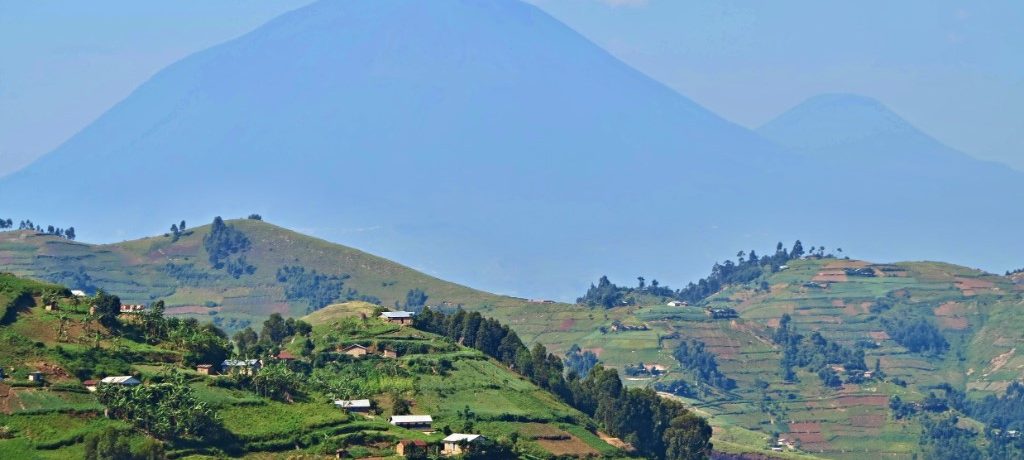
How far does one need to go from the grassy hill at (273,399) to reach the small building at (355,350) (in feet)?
4.45

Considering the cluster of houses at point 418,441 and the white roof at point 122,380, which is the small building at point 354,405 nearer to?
the cluster of houses at point 418,441

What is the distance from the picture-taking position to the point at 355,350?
151500 mm

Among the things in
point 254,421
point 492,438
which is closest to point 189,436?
point 254,421

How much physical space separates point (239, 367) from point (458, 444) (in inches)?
651

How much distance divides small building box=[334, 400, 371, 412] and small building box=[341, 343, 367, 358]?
61.0 ft

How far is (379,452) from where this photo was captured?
11862cm

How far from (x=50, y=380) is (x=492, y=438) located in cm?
2874

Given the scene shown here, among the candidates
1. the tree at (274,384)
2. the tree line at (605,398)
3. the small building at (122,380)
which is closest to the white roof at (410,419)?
the tree at (274,384)

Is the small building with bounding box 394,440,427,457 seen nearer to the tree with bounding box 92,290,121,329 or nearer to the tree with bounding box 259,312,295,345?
the tree with bounding box 92,290,121,329

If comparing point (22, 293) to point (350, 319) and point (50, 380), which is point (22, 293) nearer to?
point (50, 380)

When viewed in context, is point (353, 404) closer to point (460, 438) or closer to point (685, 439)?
point (460, 438)

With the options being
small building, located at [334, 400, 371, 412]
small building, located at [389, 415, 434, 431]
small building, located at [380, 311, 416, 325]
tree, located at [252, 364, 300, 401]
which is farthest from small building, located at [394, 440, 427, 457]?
small building, located at [380, 311, 416, 325]

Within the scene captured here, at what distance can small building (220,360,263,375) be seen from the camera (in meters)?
130

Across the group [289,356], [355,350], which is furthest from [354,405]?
[355,350]
